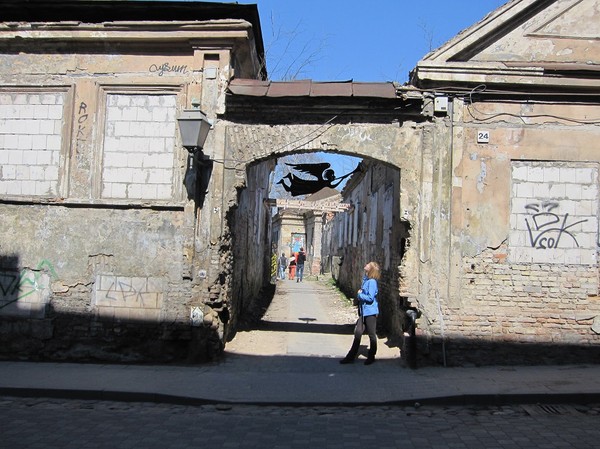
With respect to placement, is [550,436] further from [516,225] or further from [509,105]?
[509,105]

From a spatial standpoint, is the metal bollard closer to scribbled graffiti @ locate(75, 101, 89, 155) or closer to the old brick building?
the old brick building

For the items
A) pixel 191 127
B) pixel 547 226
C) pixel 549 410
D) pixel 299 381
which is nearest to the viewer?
pixel 549 410

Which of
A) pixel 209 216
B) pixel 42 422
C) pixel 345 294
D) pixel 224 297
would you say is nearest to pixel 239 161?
pixel 209 216

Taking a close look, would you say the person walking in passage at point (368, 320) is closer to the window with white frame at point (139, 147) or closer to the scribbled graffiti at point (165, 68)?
the window with white frame at point (139, 147)

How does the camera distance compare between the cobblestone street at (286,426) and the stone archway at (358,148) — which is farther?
the stone archway at (358,148)

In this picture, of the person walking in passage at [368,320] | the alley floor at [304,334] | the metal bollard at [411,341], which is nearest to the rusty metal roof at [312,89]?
the person walking in passage at [368,320]

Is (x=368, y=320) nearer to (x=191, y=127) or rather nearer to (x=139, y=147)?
(x=191, y=127)

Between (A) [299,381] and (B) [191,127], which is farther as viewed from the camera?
(B) [191,127]

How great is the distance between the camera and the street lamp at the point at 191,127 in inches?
320

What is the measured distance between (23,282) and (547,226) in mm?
8144

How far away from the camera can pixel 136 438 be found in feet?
17.8

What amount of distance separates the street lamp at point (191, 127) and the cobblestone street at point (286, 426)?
3.63 metres

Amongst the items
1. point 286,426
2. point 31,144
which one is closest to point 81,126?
point 31,144

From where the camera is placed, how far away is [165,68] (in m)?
8.94
